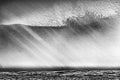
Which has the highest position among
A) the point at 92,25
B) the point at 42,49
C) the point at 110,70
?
the point at 92,25

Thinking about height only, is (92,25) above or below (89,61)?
above

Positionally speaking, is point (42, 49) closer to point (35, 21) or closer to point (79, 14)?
point (35, 21)

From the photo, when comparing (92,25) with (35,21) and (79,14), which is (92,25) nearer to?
(79,14)

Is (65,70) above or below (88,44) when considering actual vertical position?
below

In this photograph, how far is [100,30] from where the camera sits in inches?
42.2

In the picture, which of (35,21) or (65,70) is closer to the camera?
(65,70)

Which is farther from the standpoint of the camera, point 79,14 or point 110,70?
point 79,14

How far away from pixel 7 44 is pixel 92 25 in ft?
1.42

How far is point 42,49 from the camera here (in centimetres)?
98

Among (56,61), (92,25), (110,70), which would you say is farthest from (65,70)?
(92,25)

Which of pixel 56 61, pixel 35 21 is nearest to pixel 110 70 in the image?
pixel 56 61

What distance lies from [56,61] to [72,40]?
145mm

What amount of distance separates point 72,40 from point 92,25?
13 cm

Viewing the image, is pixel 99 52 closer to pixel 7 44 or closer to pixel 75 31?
pixel 75 31
